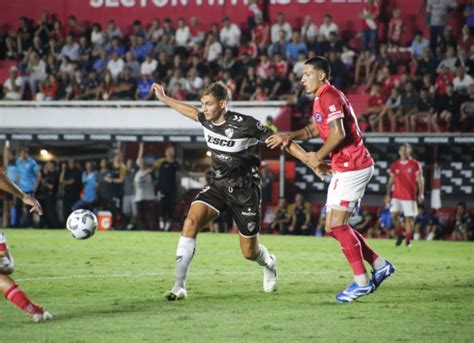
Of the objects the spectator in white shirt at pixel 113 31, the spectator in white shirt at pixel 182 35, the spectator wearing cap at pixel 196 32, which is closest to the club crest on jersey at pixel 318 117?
the spectator wearing cap at pixel 196 32

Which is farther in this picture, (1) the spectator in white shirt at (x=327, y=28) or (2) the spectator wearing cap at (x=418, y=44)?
(1) the spectator in white shirt at (x=327, y=28)

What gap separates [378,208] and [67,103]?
365 inches

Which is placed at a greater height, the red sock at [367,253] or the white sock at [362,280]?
the red sock at [367,253]

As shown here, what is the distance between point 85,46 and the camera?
98.0 feet

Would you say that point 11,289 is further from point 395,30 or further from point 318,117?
point 395,30

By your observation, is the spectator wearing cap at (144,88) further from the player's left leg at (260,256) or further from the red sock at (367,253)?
the red sock at (367,253)

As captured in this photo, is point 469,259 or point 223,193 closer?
point 223,193

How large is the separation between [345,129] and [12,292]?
12.6 feet

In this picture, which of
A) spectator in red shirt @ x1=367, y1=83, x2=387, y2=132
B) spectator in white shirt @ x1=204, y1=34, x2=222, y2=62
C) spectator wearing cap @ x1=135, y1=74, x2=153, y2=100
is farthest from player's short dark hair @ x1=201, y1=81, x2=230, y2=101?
spectator in white shirt @ x1=204, y1=34, x2=222, y2=62

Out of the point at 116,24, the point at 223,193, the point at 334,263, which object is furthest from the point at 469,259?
the point at 116,24

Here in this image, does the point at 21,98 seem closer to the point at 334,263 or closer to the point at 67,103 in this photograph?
the point at 67,103

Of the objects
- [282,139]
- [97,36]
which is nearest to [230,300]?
[282,139]

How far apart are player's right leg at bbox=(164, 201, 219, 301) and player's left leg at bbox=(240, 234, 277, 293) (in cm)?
47

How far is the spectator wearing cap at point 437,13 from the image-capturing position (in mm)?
26812
